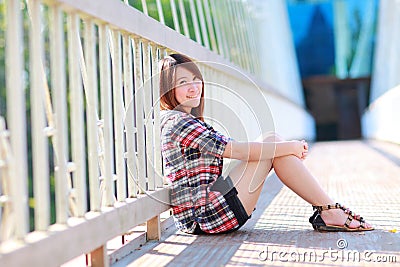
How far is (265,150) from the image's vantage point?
7.80 ft

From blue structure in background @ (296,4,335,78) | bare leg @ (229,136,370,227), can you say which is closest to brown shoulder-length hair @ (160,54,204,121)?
bare leg @ (229,136,370,227)

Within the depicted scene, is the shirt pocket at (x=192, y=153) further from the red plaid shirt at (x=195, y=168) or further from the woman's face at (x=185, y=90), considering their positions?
the woman's face at (x=185, y=90)

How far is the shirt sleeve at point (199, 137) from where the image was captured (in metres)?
2.29

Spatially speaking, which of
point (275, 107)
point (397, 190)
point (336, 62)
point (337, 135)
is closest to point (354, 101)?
point (337, 135)

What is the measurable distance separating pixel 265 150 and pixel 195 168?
24 cm

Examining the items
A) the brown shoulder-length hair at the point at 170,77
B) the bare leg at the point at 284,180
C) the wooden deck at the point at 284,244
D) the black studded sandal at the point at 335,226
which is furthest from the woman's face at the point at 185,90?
the black studded sandal at the point at 335,226

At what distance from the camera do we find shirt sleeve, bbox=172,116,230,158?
2291mm

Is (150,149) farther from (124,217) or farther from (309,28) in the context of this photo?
(309,28)

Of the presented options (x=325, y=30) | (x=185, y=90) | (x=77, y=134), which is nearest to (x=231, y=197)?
(x=185, y=90)

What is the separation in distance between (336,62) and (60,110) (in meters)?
22.8

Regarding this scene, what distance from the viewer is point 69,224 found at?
158 centimetres

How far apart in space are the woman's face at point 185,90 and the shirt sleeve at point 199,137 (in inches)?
3.2

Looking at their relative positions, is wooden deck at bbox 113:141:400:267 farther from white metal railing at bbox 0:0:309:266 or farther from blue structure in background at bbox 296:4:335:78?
blue structure in background at bbox 296:4:335:78

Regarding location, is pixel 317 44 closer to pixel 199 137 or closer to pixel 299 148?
pixel 299 148
